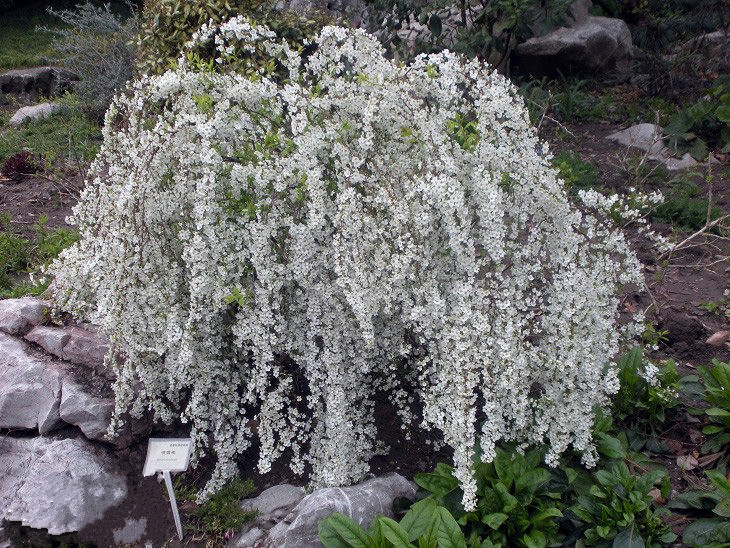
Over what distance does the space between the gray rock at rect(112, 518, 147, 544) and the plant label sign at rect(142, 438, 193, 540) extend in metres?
0.23

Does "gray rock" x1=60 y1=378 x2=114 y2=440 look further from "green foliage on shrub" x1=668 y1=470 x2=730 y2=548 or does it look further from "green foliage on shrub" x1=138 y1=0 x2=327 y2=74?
"green foliage on shrub" x1=138 y1=0 x2=327 y2=74

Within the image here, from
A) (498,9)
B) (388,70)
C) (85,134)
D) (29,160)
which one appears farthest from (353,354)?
(85,134)

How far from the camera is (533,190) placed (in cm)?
Answer: 298

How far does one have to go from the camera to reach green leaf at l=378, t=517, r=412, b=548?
2.59m

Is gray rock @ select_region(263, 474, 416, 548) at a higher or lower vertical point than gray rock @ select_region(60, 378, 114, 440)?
higher

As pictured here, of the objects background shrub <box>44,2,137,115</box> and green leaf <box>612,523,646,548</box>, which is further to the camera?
background shrub <box>44,2,137,115</box>

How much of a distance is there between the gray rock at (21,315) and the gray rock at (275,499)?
1662mm

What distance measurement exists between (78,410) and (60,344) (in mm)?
459

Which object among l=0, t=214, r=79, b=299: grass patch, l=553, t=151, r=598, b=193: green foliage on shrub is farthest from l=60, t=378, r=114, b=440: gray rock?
l=553, t=151, r=598, b=193: green foliage on shrub

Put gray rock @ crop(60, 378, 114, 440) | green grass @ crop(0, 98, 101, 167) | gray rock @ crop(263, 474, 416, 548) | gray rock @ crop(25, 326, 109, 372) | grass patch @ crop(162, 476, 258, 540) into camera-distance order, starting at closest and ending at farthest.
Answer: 1. gray rock @ crop(263, 474, 416, 548)
2. grass patch @ crop(162, 476, 258, 540)
3. gray rock @ crop(60, 378, 114, 440)
4. gray rock @ crop(25, 326, 109, 372)
5. green grass @ crop(0, 98, 101, 167)

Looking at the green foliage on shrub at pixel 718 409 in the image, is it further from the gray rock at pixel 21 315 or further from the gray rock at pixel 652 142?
the gray rock at pixel 21 315

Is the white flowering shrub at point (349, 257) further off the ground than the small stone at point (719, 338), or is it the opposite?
the white flowering shrub at point (349, 257)

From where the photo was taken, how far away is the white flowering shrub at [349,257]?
9.29ft

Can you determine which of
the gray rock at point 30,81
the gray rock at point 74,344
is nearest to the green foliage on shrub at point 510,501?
the gray rock at point 74,344
